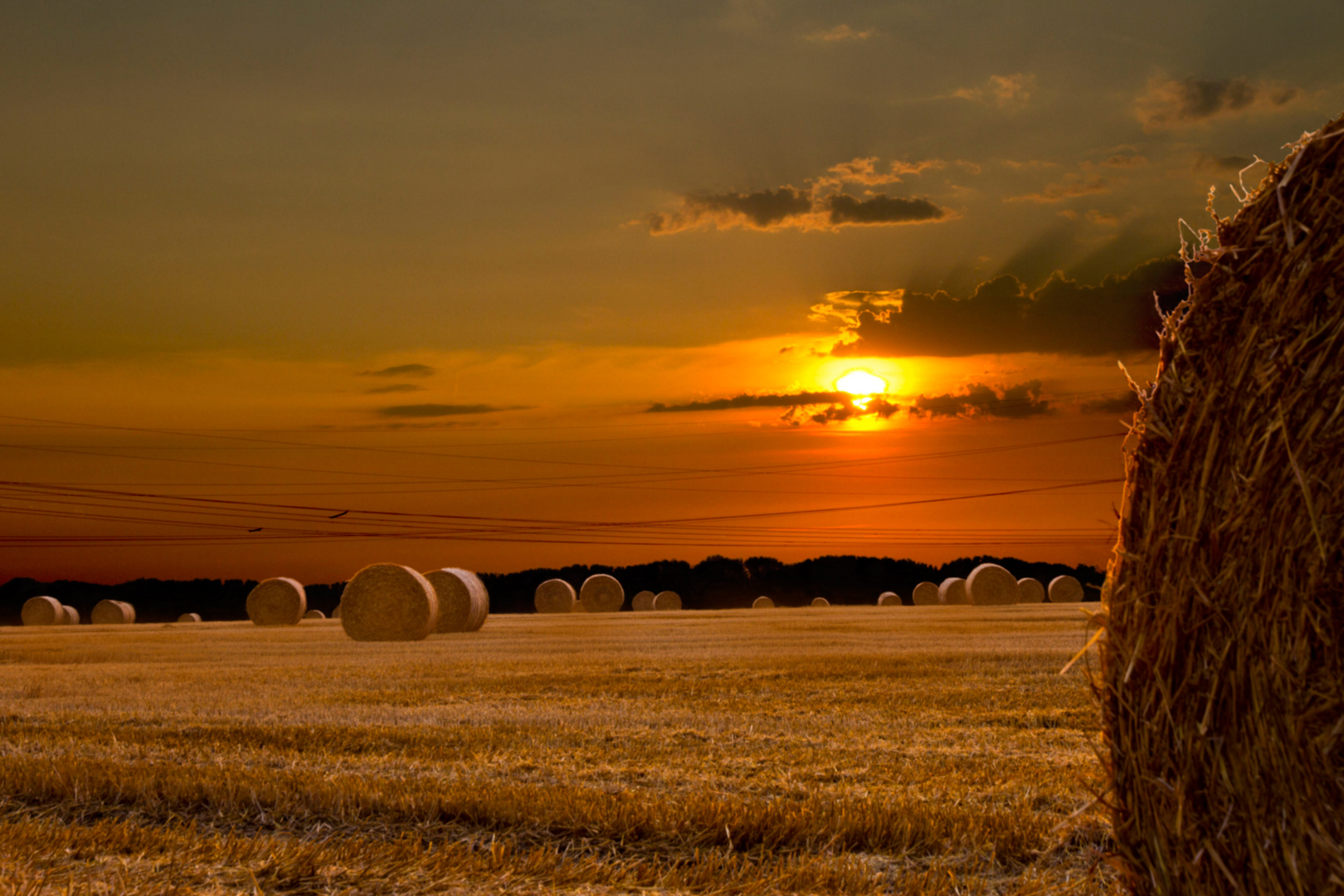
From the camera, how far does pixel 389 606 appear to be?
88.5ft

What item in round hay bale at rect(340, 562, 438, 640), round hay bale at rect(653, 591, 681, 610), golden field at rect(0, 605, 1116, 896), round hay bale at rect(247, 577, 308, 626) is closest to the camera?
golden field at rect(0, 605, 1116, 896)

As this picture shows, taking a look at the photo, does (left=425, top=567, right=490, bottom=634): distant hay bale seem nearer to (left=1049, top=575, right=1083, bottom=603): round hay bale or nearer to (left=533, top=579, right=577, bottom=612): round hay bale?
(left=533, top=579, right=577, bottom=612): round hay bale

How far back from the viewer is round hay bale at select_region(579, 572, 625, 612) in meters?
54.8

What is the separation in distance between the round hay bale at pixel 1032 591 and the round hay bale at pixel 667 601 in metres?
20.6

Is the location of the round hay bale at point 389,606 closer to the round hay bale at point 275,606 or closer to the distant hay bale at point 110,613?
the round hay bale at point 275,606

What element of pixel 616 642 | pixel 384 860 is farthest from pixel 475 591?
pixel 384 860

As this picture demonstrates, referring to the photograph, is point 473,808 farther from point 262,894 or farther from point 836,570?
point 836,570

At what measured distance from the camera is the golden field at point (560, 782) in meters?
5.49

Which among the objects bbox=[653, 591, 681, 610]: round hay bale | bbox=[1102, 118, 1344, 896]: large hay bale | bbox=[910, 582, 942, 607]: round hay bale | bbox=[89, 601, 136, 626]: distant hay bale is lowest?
bbox=[89, 601, 136, 626]: distant hay bale

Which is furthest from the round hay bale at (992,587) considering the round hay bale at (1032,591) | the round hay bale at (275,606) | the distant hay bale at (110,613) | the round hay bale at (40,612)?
the round hay bale at (40,612)

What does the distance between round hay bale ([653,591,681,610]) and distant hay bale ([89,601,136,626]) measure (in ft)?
93.6

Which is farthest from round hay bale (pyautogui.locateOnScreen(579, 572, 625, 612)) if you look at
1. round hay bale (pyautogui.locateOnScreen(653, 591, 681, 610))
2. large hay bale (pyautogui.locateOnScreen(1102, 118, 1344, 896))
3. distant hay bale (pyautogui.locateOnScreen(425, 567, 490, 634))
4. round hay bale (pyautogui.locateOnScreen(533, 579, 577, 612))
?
large hay bale (pyautogui.locateOnScreen(1102, 118, 1344, 896))

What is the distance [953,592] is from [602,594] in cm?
1721

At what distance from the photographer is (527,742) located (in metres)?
9.23
